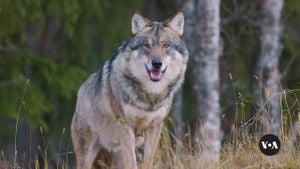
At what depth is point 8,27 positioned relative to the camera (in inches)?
496

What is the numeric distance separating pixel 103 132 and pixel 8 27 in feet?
14.6

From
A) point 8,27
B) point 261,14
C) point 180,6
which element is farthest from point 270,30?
point 8,27

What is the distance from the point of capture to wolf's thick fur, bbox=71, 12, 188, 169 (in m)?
8.23

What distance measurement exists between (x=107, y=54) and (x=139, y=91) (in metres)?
8.01

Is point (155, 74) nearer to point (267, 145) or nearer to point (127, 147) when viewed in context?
point (127, 147)

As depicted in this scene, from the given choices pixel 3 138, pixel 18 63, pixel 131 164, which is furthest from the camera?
pixel 3 138

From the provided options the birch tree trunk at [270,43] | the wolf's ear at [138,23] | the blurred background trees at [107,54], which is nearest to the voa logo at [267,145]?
the blurred background trees at [107,54]

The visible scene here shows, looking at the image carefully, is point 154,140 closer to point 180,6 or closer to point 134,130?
point 134,130

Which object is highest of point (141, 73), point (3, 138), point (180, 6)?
point (180, 6)

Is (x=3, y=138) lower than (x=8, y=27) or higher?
lower

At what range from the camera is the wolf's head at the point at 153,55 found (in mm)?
8250

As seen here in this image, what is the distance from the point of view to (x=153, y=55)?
8.23m

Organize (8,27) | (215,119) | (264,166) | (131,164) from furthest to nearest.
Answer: (8,27) → (215,119) → (131,164) → (264,166)

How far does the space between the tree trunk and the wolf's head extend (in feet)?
6.40
